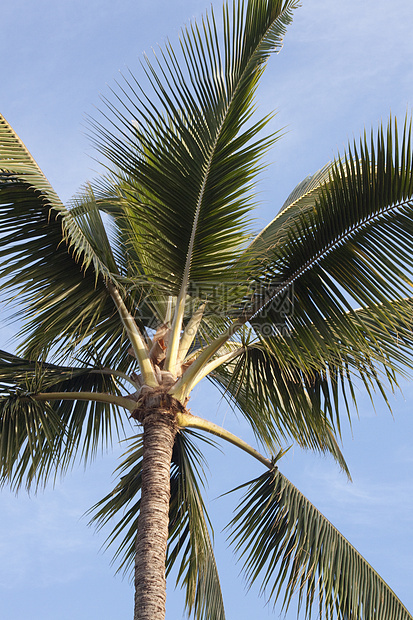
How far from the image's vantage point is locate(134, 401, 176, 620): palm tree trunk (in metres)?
4.03

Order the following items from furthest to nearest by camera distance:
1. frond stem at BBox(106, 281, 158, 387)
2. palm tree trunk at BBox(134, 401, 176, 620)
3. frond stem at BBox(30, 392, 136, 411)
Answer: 1. frond stem at BBox(30, 392, 136, 411)
2. frond stem at BBox(106, 281, 158, 387)
3. palm tree trunk at BBox(134, 401, 176, 620)

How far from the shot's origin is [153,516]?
14.5ft

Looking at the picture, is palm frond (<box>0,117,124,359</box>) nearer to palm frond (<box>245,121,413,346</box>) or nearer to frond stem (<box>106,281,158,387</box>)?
frond stem (<box>106,281,158,387</box>)

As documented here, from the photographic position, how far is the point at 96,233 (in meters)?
5.42

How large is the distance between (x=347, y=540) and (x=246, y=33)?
433 cm

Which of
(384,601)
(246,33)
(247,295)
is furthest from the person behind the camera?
(384,601)

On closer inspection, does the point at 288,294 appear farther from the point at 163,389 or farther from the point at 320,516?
the point at 320,516

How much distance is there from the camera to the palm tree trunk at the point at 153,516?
4031 millimetres

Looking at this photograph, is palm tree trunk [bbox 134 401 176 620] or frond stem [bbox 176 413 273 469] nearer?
palm tree trunk [bbox 134 401 176 620]

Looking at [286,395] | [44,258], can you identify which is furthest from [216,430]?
[44,258]

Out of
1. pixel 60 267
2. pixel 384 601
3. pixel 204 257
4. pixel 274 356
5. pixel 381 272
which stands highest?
pixel 60 267

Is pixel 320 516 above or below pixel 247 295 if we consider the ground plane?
below

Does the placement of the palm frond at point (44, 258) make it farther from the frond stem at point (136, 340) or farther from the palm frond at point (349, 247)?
the palm frond at point (349, 247)

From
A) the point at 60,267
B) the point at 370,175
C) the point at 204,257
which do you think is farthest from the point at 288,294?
the point at 60,267
